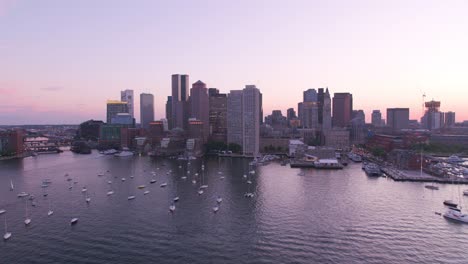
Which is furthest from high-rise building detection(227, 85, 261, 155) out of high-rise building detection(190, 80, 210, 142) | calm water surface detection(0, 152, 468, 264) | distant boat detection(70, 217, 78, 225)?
distant boat detection(70, 217, 78, 225)

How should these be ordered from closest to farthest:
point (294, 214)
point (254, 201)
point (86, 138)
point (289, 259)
Result: point (289, 259) → point (294, 214) → point (254, 201) → point (86, 138)

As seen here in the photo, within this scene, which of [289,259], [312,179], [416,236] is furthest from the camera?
[312,179]

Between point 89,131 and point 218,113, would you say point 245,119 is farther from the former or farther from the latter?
point 89,131

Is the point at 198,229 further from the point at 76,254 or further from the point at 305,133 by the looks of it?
the point at 305,133

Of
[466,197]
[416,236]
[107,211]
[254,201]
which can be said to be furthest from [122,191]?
[466,197]

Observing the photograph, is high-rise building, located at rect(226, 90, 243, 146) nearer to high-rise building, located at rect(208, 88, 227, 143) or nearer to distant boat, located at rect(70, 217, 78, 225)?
high-rise building, located at rect(208, 88, 227, 143)

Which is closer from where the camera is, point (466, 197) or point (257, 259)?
point (257, 259)
